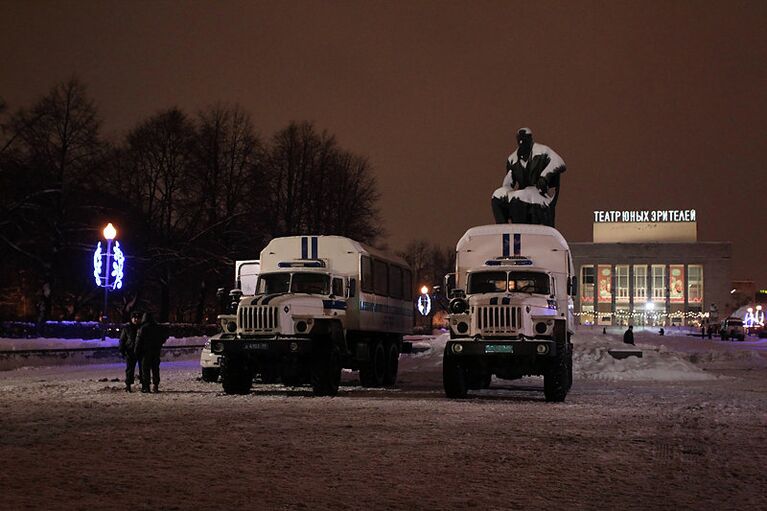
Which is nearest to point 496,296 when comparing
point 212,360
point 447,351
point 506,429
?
point 447,351

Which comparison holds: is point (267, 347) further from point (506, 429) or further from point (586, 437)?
point (586, 437)

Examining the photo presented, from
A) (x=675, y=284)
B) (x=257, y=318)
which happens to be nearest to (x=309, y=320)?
(x=257, y=318)

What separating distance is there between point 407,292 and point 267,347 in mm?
9484

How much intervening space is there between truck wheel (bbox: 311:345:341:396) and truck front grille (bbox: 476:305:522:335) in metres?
3.56

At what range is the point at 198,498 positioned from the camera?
9.30 meters

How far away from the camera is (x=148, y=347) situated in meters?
24.0

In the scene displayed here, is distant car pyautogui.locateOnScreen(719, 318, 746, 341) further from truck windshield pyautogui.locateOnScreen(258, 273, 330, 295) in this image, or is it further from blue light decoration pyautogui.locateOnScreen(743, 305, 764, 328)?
truck windshield pyautogui.locateOnScreen(258, 273, 330, 295)

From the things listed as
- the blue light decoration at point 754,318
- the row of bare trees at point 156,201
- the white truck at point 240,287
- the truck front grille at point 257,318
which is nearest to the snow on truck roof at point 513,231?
the truck front grille at point 257,318

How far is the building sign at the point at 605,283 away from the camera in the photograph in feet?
531

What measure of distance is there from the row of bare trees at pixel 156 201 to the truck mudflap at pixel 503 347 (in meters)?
31.7

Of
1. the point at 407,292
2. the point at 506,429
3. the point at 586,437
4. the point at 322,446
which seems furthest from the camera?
the point at 407,292

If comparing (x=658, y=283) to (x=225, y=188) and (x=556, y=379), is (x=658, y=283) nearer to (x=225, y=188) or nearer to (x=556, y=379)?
(x=225, y=188)

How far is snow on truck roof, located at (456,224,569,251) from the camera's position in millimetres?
24125

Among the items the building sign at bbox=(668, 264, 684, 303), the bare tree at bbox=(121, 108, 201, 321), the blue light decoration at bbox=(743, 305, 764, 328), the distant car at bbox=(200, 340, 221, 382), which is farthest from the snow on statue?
the building sign at bbox=(668, 264, 684, 303)
